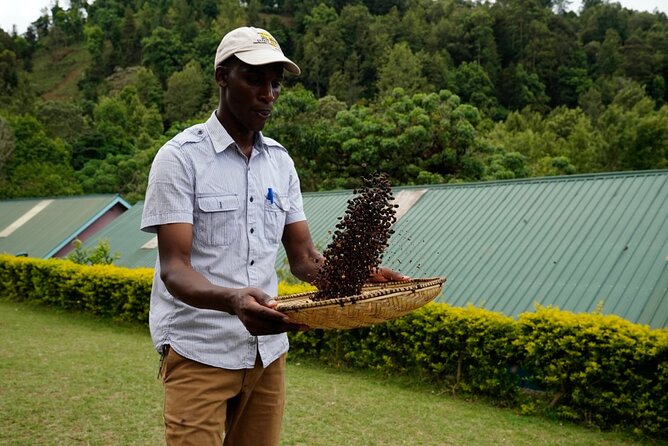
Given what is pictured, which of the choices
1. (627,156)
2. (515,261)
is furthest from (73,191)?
(515,261)

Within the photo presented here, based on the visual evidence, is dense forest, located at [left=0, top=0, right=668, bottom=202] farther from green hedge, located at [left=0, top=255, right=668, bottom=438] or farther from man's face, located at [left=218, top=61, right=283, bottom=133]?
man's face, located at [left=218, top=61, right=283, bottom=133]

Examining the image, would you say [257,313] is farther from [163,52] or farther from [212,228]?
[163,52]

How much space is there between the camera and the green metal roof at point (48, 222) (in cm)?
1994

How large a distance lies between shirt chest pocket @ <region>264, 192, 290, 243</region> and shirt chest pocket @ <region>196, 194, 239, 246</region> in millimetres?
173

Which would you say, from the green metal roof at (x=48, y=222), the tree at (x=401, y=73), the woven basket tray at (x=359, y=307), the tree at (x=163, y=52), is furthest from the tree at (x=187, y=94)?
the woven basket tray at (x=359, y=307)

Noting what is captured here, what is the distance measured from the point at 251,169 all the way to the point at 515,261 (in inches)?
324

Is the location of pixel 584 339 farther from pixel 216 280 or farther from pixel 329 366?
pixel 216 280

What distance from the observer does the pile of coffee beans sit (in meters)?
2.56

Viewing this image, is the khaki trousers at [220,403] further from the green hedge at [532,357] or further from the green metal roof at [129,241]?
the green metal roof at [129,241]

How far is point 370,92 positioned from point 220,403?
200 feet

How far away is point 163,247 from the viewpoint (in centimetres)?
228

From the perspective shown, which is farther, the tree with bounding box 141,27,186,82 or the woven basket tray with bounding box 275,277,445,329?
the tree with bounding box 141,27,186,82

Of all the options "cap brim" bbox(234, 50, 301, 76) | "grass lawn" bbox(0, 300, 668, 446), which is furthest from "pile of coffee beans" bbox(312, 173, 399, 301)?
"grass lawn" bbox(0, 300, 668, 446)

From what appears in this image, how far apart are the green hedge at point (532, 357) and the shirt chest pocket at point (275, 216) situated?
214 inches
